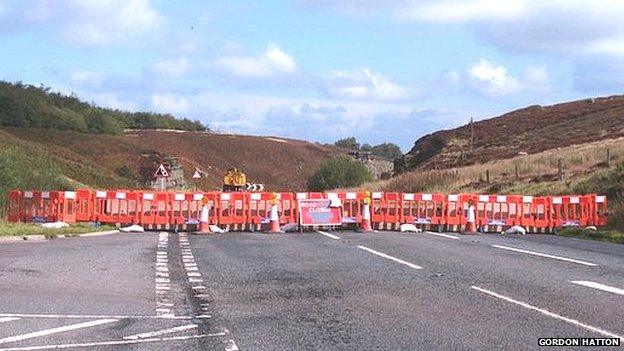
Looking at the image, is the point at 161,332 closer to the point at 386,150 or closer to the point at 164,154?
the point at 164,154

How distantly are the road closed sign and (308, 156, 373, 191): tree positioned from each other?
174 feet

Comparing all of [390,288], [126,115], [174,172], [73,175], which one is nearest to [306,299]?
[390,288]

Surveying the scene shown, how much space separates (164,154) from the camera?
A: 95.5 m

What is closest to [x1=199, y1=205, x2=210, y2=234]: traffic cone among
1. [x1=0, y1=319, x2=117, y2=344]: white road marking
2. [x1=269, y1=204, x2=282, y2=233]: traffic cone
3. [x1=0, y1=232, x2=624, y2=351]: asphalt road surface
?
[x1=269, y1=204, x2=282, y2=233]: traffic cone

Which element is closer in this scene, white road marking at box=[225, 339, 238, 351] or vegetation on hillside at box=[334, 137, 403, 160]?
white road marking at box=[225, 339, 238, 351]

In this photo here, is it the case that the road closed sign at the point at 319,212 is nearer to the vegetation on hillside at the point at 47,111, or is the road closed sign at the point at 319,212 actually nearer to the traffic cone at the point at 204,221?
the traffic cone at the point at 204,221

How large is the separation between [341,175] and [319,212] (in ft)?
181

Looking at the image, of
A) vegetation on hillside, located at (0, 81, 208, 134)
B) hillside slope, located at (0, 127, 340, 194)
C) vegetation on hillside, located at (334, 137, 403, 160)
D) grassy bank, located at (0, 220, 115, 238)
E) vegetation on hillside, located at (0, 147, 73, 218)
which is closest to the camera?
grassy bank, located at (0, 220, 115, 238)

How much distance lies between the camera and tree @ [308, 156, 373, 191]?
267ft

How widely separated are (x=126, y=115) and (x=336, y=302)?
125 m

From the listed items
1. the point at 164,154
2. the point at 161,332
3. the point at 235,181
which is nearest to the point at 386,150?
the point at 164,154

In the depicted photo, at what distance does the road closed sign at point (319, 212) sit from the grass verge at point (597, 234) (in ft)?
23.6

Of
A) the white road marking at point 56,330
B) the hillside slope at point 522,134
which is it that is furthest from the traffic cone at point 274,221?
the hillside slope at point 522,134

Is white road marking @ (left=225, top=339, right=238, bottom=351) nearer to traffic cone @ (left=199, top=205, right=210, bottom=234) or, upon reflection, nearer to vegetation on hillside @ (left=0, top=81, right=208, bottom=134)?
traffic cone @ (left=199, top=205, right=210, bottom=234)
